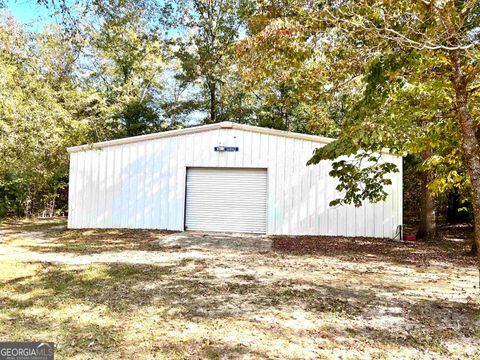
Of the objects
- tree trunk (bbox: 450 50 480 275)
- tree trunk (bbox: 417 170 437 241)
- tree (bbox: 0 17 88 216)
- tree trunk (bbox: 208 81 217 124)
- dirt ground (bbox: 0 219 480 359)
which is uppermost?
tree trunk (bbox: 208 81 217 124)

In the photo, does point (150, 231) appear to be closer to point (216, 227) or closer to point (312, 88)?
point (216, 227)

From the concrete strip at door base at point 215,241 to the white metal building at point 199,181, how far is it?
639 mm

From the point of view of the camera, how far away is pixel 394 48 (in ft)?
12.7

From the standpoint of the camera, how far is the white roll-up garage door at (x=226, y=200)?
32.9 feet

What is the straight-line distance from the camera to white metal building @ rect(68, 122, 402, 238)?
984 cm

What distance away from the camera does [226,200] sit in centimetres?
1013

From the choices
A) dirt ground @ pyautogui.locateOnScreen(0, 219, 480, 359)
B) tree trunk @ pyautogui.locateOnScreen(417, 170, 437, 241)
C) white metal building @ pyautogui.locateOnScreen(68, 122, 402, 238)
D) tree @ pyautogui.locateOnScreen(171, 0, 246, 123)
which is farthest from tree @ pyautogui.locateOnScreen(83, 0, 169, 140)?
tree trunk @ pyautogui.locateOnScreen(417, 170, 437, 241)

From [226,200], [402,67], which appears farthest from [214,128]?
[402,67]

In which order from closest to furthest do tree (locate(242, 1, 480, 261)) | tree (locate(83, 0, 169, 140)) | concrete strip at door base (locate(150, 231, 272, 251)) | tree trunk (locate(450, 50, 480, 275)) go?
1. tree trunk (locate(450, 50, 480, 275))
2. tree (locate(242, 1, 480, 261))
3. concrete strip at door base (locate(150, 231, 272, 251))
4. tree (locate(83, 0, 169, 140))

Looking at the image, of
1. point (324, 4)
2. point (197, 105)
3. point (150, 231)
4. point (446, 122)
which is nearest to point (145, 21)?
point (324, 4)

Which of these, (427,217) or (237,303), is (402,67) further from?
(427,217)
